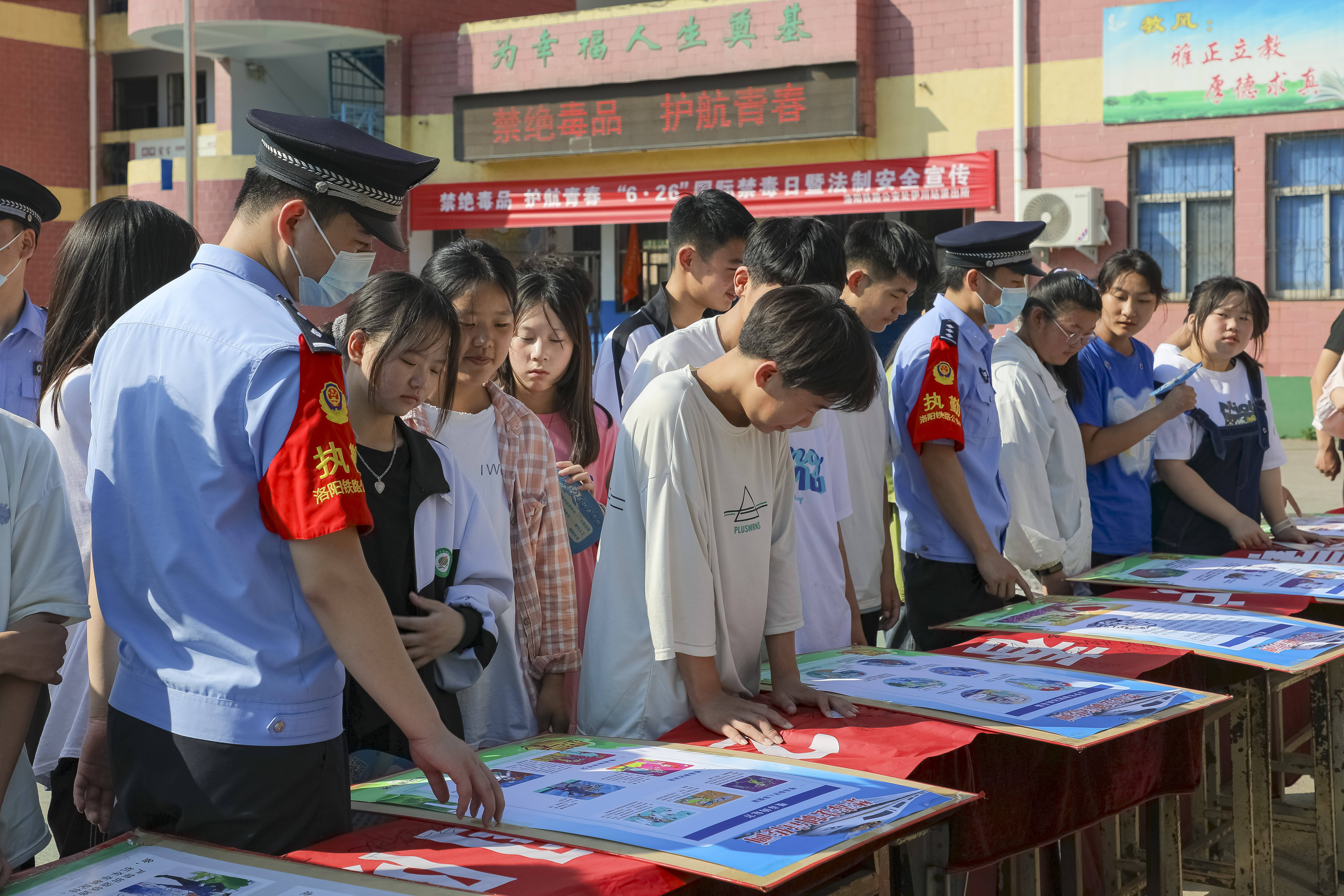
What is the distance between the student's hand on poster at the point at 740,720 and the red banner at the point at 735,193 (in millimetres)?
8675

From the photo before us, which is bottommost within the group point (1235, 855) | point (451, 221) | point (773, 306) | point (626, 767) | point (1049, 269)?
point (1235, 855)

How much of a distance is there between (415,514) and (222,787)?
1.87 ft

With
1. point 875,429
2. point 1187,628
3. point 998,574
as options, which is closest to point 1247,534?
point 998,574

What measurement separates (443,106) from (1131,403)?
10.9 meters

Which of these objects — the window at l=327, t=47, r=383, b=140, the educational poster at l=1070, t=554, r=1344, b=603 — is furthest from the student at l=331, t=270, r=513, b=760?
the window at l=327, t=47, r=383, b=140

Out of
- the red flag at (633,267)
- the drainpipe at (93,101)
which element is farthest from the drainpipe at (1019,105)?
the drainpipe at (93,101)

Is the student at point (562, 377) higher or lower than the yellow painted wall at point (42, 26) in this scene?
lower

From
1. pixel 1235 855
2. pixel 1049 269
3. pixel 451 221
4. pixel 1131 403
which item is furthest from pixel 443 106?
pixel 1235 855

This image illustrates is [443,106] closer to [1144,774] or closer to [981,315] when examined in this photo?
[981,315]

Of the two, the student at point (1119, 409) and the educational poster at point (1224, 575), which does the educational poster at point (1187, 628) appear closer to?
the educational poster at point (1224, 575)

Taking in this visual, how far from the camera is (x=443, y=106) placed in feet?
43.4

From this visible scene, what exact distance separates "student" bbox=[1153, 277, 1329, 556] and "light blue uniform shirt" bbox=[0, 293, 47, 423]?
2880 mm

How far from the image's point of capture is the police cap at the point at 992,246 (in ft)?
10.3

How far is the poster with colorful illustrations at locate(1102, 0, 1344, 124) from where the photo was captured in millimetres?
9562
